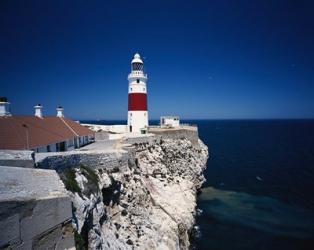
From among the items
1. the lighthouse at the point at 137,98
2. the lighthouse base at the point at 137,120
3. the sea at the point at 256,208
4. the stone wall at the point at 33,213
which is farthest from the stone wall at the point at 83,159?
the lighthouse base at the point at 137,120

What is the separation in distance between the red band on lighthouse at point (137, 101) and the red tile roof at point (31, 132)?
10.5 metres

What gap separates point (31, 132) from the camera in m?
18.6

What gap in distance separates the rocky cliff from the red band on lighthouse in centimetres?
670

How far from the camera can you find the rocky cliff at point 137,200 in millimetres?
11820

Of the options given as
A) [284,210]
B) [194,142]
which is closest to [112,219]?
→ [284,210]

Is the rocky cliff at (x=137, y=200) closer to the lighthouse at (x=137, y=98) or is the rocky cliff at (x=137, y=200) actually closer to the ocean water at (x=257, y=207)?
the ocean water at (x=257, y=207)

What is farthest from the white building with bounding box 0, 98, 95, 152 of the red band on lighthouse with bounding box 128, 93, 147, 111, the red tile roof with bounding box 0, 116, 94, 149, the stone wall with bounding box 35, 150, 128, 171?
the red band on lighthouse with bounding box 128, 93, 147, 111

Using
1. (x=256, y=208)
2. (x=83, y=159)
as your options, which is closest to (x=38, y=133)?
(x=83, y=159)

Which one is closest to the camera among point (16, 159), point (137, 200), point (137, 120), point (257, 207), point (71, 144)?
point (16, 159)

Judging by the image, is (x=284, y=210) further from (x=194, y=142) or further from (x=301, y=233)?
(x=194, y=142)

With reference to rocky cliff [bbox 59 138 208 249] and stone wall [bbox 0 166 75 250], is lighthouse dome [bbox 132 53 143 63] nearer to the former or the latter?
rocky cliff [bbox 59 138 208 249]

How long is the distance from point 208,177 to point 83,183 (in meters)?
31.5

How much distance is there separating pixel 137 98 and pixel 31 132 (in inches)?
687

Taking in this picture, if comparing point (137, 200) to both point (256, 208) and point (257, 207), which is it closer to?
point (256, 208)
